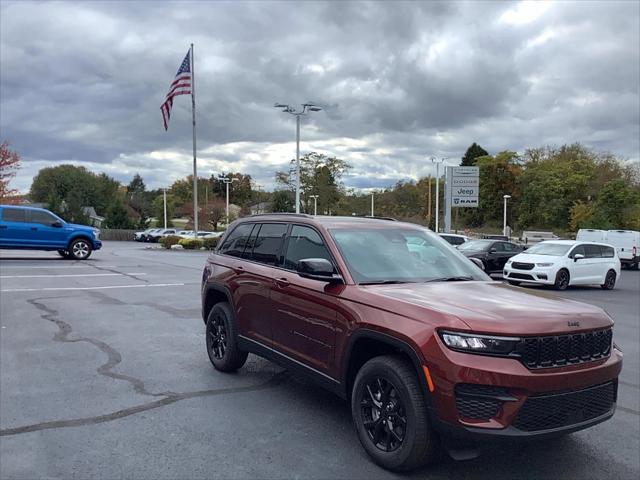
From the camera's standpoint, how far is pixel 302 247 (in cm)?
514

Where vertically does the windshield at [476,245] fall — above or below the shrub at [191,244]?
above

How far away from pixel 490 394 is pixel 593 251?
17216mm

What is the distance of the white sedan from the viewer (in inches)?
683

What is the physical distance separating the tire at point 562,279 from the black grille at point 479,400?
1526 cm

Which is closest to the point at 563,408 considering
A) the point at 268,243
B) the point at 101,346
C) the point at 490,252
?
the point at 268,243

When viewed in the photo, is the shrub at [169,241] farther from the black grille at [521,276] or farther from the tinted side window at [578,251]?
the tinted side window at [578,251]

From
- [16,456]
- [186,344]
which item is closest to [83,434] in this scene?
[16,456]

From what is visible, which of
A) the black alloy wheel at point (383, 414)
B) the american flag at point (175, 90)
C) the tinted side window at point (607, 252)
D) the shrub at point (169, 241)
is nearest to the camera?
the black alloy wheel at point (383, 414)

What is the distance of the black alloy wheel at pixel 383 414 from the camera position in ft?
12.3

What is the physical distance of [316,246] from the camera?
495 centimetres

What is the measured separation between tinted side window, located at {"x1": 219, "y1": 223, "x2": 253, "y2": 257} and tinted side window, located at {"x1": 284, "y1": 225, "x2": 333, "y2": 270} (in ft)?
3.34

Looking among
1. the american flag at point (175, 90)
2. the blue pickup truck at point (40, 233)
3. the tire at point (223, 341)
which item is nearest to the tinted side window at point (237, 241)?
the tire at point (223, 341)

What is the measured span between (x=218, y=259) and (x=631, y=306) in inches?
469

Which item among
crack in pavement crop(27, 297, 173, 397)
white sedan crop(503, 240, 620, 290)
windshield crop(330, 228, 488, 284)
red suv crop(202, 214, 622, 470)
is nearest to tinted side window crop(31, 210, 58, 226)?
crack in pavement crop(27, 297, 173, 397)
